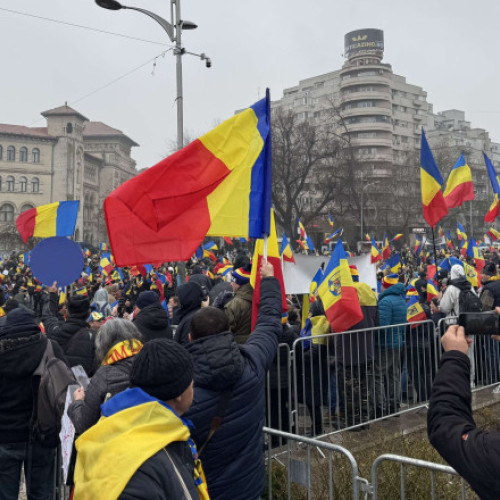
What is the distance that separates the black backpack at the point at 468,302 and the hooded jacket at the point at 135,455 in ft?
21.0

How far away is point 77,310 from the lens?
5.02 meters

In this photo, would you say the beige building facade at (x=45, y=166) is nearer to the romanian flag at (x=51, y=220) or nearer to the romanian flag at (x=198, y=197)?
the romanian flag at (x=51, y=220)

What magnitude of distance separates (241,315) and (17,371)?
1.85 meters

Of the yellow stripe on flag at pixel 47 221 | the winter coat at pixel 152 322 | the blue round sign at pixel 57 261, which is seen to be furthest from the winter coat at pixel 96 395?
the yellow stripe on flag at pixel 47 221

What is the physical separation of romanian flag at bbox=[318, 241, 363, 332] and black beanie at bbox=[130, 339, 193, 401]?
146 inches

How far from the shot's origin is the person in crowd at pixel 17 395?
12.1 feet

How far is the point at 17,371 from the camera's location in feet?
12.0

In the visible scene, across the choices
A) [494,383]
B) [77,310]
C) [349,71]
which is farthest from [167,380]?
[349,71]

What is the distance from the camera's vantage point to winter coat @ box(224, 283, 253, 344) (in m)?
4.72

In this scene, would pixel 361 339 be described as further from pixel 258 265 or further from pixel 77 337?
pixel 77 337

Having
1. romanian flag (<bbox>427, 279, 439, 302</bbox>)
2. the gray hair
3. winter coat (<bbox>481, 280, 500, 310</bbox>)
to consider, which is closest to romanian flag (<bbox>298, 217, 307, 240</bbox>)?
romanian flag (<bbox>427, 279, 439, 302</bbox>)

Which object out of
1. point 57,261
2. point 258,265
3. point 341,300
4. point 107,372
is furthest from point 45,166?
point 107,372

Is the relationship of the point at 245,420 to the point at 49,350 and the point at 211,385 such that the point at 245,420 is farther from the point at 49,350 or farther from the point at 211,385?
the point at 49,350

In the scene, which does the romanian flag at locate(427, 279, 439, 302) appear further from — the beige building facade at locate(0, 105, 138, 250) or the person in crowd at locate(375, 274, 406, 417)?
the beige building facade at locate(0, 105, 138, 250)
